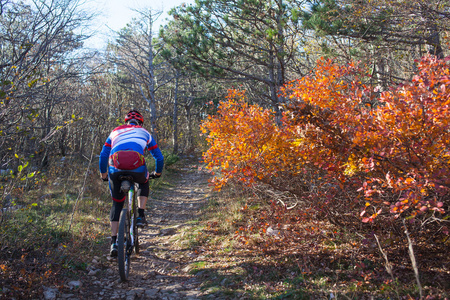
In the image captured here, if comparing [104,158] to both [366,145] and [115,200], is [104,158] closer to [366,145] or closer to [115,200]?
[115,200]

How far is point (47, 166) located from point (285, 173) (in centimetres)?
919

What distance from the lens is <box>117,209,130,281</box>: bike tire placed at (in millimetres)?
3359

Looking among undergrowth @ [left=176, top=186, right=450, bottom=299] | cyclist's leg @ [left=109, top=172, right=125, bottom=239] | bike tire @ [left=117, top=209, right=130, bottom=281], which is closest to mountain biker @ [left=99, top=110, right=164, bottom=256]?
cyclist's leg @ [left=109, top=172, right=125, bottom=239]

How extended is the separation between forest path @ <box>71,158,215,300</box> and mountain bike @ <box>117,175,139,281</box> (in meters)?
0.24

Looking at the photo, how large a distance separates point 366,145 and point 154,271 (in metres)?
3.12

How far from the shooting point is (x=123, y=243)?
3.39m

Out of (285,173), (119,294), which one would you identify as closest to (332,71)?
(285,173)

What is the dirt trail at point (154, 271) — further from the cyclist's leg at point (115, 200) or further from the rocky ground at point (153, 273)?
the cyclist's leg at point (115, 200)

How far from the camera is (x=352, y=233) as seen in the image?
4.24 metres

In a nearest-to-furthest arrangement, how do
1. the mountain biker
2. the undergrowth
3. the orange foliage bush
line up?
the orange foliage bush, the undergrowth, the mountain biker

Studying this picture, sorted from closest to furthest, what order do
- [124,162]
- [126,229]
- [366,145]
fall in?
[366,145] → [124,162] → [126,229]

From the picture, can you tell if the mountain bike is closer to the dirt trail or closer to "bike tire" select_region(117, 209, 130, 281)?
"bike tire" select_region(117, 209, 130, 281)

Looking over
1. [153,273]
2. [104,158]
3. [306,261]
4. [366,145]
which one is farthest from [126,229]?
[366,145]

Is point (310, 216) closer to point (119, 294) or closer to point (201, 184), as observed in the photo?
point (119, 294)
